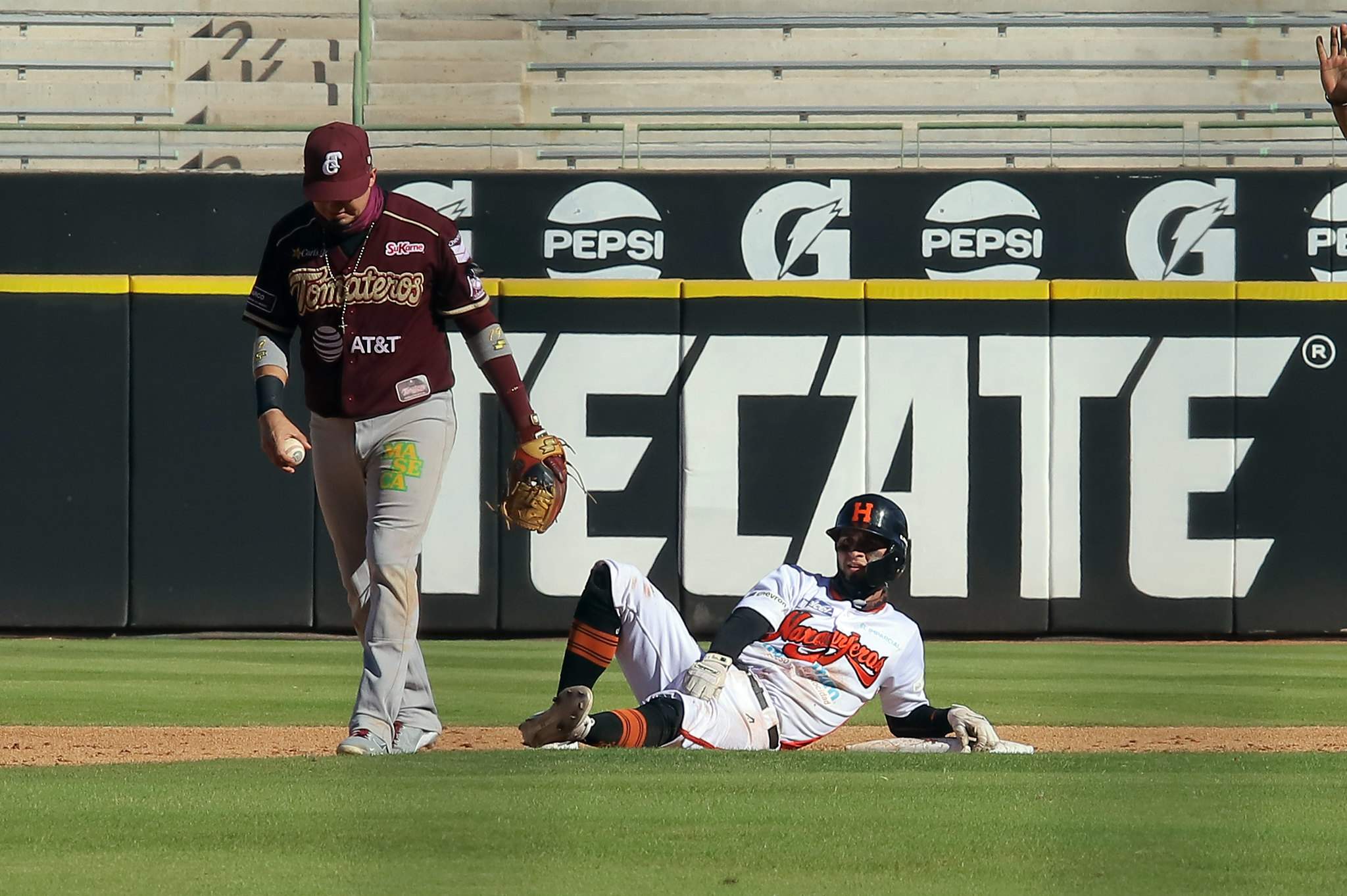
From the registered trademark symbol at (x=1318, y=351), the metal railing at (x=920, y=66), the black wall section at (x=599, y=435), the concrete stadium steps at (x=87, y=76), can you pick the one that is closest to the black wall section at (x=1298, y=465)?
the registered trademark symbol at (x=1318, y=351)

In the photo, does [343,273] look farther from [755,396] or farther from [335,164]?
[755,396]

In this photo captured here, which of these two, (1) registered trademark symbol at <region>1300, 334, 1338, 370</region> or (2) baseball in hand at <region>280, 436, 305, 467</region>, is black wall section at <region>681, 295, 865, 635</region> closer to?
(1) registered trademark symbol at <region>1300, 334, 1338, 370</region>

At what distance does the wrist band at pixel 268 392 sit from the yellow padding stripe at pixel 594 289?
188 inches

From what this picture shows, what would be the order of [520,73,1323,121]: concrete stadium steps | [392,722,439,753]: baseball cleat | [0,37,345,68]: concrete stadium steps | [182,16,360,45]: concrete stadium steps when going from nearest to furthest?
[392,722,439,753]: baseball cleat < [520,73,1323,121]: concrete stadium steps < [0,37,345,68]: concrete stadium steps < [182,16,360,45]: concrete stadium steps

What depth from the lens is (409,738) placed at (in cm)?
472

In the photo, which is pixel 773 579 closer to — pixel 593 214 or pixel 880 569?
pixel 880 569

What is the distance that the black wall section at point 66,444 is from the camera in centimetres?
934

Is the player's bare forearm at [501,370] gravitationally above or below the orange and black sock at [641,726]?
above

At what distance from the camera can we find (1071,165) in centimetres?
1163

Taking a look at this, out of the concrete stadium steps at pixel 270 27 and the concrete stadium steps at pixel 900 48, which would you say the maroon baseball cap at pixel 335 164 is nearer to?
the concrete stadium steps at pixel 900 48

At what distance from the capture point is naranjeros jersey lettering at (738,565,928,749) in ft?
16.8

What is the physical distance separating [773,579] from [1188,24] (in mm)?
9160

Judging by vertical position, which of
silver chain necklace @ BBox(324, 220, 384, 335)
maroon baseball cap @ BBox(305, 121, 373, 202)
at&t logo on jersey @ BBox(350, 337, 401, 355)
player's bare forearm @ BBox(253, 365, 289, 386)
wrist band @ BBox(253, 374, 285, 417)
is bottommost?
wrist band @ BBox(253, 374, 285, 417)


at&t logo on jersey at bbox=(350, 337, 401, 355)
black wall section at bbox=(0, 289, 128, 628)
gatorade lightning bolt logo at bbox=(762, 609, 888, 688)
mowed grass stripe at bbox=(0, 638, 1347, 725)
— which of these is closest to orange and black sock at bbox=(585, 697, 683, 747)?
gatorade lightning bolt logo at bbox=(762, 609, 888, 688)
